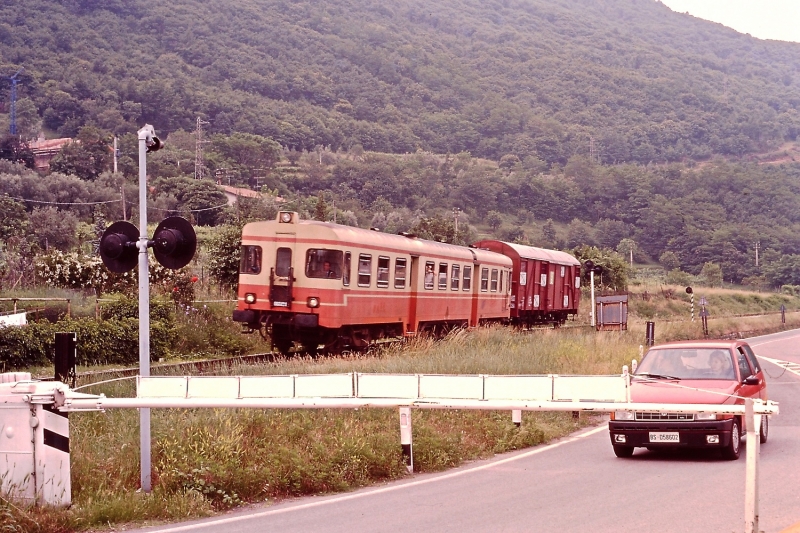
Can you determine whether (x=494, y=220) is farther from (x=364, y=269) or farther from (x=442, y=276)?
(x=364, y=269)

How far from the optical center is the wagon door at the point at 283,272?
2391 centimetres

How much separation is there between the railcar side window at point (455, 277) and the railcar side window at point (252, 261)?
7166 millimetres

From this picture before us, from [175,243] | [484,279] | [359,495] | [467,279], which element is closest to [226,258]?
[484,279]

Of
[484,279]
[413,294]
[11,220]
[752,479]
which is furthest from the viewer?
[11,220]

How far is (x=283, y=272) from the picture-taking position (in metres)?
24.2

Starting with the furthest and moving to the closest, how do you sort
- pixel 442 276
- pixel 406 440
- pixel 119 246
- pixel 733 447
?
pixel 442 276, pixel 733 447, pixel 406 440, pixel 119 246

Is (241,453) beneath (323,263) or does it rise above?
beneath

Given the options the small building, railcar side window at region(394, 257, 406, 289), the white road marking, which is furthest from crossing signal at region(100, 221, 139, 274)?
the small building

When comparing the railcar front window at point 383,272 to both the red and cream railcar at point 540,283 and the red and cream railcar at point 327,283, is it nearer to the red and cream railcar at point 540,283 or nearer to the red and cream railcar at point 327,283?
the red and cream railcar at point 327,283

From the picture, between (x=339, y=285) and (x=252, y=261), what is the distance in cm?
252

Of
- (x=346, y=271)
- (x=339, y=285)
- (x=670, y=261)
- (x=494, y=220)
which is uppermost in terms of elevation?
(x=494, y=220)

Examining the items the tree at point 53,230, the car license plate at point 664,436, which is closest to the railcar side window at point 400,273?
the car license plate at point 664,436

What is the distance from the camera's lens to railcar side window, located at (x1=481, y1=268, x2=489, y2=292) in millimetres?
32625

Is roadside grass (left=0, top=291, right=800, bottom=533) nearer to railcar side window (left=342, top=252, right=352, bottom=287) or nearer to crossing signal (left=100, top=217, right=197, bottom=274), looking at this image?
crossing signal (left=100, top=217, right=197, bottom=274)
